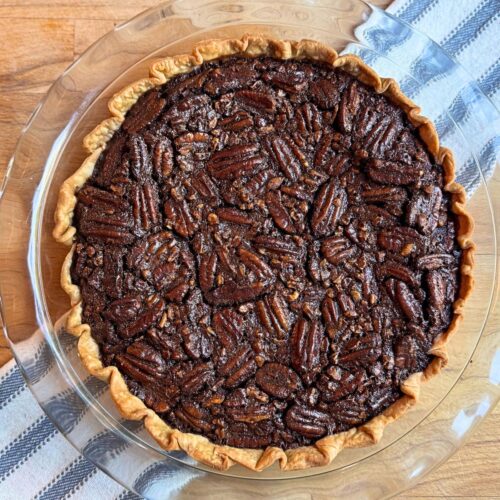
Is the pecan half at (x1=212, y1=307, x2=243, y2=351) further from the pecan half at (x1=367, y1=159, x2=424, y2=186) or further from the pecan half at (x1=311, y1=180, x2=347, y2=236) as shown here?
the pecan half at (x1=367, y1=159, x2=424, y2=186)

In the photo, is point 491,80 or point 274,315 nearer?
point 274,315

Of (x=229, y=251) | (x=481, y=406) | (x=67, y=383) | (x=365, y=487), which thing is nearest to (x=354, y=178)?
(x=229, y=251)

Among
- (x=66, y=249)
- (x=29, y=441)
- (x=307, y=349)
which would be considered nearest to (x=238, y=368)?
(x=307, y=349)

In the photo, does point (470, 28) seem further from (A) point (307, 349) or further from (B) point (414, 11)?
(A) point (307, 349)

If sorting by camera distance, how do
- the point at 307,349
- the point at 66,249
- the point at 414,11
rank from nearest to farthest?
the point at 307,349 → the point at 66,249 → the point at 414,11

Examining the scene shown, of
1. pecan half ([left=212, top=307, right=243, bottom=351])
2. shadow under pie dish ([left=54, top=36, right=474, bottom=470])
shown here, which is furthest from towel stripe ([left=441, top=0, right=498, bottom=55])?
pecan half ([left=212, top=307, right=243, bottom=351])

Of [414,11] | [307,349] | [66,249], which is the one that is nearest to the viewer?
[307,349]
